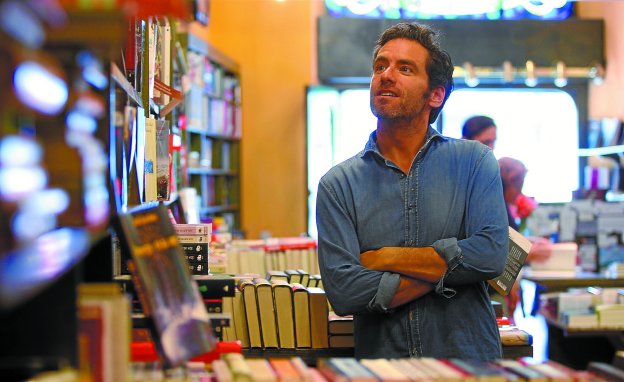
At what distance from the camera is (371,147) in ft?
9.52

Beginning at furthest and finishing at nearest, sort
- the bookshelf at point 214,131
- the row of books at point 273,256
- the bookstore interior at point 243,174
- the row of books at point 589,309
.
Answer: the bookshelf at point 214,131, the row of books at point 589,309, the row of books at point 273,256, the bookstore interior at point 243,174

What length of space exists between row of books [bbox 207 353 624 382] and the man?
82 centimetres

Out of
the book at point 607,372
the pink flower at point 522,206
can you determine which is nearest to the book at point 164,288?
the book at point 607,372

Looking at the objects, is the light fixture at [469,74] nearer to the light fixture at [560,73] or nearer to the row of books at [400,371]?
the light fixture at [560,73]

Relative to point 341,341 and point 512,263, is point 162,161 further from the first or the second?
point 512,263

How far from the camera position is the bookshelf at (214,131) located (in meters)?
8.88

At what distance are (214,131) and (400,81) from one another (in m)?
6.95

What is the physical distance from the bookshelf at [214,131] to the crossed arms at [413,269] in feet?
18.9

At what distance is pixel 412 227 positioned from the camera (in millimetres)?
2787

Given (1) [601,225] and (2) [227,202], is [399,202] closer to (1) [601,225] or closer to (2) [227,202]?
(1) [601,225]

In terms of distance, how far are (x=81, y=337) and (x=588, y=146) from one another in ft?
34.0

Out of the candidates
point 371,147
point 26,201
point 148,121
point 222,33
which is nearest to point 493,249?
point 371,147

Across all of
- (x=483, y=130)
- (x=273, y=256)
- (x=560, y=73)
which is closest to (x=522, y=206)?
(x=483, y=130)

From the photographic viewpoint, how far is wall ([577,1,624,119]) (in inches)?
406
